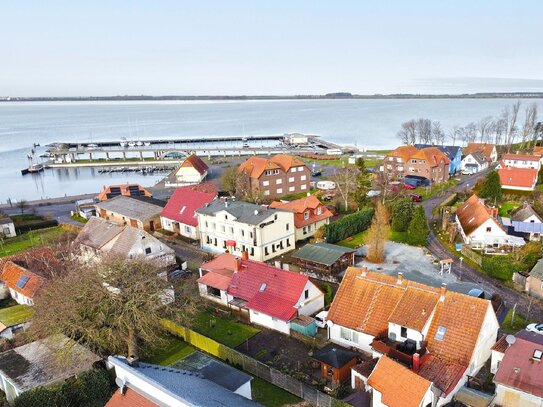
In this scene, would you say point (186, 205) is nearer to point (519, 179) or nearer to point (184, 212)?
point (184, 212)

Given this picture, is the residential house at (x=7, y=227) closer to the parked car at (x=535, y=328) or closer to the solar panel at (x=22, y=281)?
the solar panel at (x=22, y=281)

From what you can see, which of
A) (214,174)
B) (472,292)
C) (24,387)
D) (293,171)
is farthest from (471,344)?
(214,174)

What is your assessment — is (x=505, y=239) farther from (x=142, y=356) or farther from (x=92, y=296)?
(x=92, y=296)

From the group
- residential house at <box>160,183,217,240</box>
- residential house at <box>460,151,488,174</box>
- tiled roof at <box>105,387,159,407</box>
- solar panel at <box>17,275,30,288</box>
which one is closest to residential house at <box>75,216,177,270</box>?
solar panel at <box>17,275,30,288</box>

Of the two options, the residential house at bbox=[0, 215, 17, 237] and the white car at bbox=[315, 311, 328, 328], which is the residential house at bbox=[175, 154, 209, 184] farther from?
the white car at bbox=[315, 311, 328, 328]

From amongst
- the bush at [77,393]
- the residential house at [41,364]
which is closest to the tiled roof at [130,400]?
the bush at [77,393]
